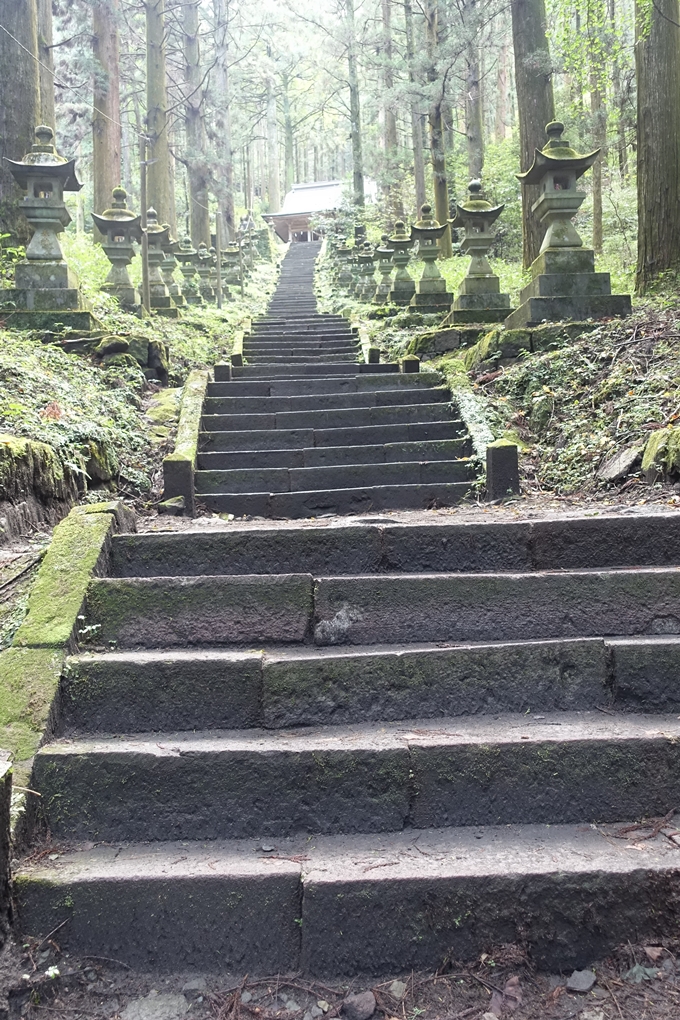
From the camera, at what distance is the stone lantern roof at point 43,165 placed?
848cm

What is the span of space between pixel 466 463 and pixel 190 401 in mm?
2917

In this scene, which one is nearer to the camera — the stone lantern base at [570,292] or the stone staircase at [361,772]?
the stone staircase at [361,772]

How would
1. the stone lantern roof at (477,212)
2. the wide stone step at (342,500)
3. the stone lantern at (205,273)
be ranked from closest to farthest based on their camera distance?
1. the wide stone step at (342,500)
2. the stone lantern roof at (477,212)
3. the stone lantern at (205,273)

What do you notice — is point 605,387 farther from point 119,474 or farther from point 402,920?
point 402,920

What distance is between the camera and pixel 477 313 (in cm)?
971

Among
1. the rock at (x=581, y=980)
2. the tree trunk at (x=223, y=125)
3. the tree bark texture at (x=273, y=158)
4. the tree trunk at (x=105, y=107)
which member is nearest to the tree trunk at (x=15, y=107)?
the tree trunk at (x=105, y=107)

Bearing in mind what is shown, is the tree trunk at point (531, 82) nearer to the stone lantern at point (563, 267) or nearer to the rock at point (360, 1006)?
the stone lantern at point (563, 267)

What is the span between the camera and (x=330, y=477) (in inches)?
241

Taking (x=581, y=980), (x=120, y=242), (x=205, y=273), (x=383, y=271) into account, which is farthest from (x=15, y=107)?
(x=581, y=980)

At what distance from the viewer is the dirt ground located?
2035mm

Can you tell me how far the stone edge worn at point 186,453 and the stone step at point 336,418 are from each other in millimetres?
243

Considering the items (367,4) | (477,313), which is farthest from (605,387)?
(367,4)

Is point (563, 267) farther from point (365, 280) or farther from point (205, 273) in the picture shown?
point (205, 273)

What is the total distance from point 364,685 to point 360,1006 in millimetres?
1111
